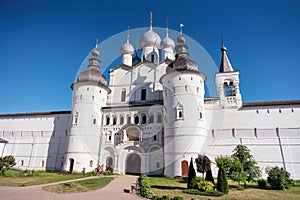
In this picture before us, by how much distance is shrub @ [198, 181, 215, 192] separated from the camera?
13164 millimetres

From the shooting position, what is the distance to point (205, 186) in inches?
523

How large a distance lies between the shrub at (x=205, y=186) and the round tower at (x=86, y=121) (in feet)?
46.8

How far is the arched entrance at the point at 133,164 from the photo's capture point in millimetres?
23578

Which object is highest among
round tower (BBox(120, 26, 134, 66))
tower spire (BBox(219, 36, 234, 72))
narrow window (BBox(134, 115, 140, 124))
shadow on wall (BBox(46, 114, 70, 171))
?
round tower (BBox(120, 26, 134, 66))

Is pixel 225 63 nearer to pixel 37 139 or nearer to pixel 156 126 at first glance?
pixel 156 126

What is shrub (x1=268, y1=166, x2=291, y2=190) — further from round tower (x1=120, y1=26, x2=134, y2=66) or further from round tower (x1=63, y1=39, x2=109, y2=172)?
round tower (x1=120, y1=26, x2=134, y2=66)

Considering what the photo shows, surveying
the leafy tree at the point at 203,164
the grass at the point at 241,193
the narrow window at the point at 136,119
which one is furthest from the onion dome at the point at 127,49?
the grass at the point at 241,193

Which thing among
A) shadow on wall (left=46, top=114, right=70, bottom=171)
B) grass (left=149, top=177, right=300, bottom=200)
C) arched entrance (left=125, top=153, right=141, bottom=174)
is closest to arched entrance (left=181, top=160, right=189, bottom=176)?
grass (left=149, top=177, right=300, bottom=200)

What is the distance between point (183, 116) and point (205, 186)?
29.4 ft

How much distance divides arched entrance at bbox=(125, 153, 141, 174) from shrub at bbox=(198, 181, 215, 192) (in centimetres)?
1130

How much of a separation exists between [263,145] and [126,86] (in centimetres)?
1842

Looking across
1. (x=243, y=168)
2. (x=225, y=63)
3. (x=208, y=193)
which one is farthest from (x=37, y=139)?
(x=225, y=63)

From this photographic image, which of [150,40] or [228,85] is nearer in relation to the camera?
[228,85]

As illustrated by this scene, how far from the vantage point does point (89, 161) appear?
23344 millimetres
